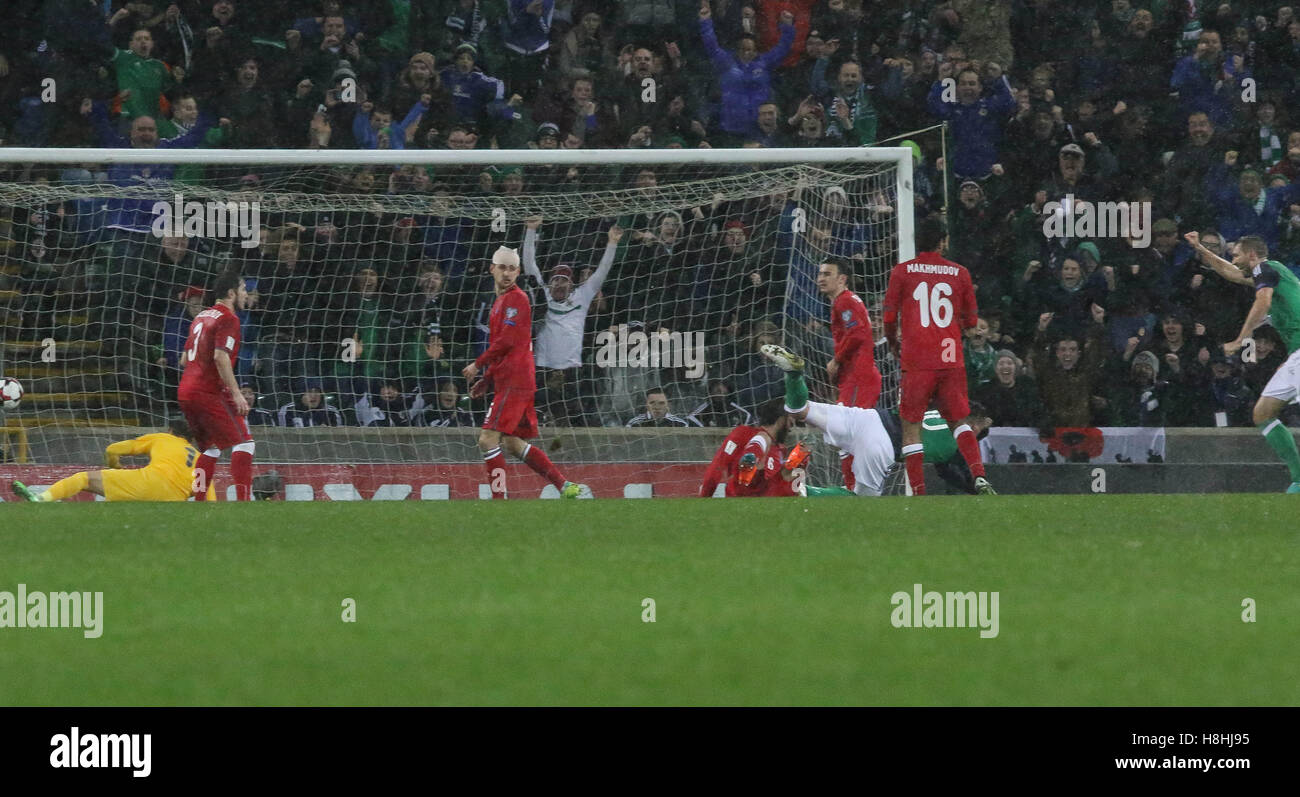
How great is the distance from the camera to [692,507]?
31.0 ft

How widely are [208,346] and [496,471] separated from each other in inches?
81.6

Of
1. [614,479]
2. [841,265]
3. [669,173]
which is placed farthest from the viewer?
[669,173]

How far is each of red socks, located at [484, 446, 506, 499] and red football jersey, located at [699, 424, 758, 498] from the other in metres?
1.41

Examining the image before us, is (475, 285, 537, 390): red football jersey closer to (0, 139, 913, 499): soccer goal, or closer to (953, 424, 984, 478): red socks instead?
(0, 139, 913, 499): soccer goal

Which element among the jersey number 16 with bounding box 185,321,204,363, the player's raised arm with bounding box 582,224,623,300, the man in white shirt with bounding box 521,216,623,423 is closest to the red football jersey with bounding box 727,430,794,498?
the man in white shirt with bounding box 521,216,623,423

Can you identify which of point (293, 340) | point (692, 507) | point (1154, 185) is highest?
point (1154, 185)

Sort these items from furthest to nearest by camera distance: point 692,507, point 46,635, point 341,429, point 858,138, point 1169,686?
point 858,138 < point 341,429 < point 692,507 < point 46,635 < point 1169,686

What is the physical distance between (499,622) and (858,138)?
437 inches

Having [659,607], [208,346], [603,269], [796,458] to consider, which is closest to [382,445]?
[208,346]

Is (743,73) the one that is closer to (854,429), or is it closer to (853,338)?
(853,338)

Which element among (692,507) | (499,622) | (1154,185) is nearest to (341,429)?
(692,507)

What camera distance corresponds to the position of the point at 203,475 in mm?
11508

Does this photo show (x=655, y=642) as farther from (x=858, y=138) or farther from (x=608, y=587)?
(x=858, y=138)

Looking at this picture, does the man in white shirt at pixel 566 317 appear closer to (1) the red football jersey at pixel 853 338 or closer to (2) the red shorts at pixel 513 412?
(2) the red shorts at pixel 513 412
